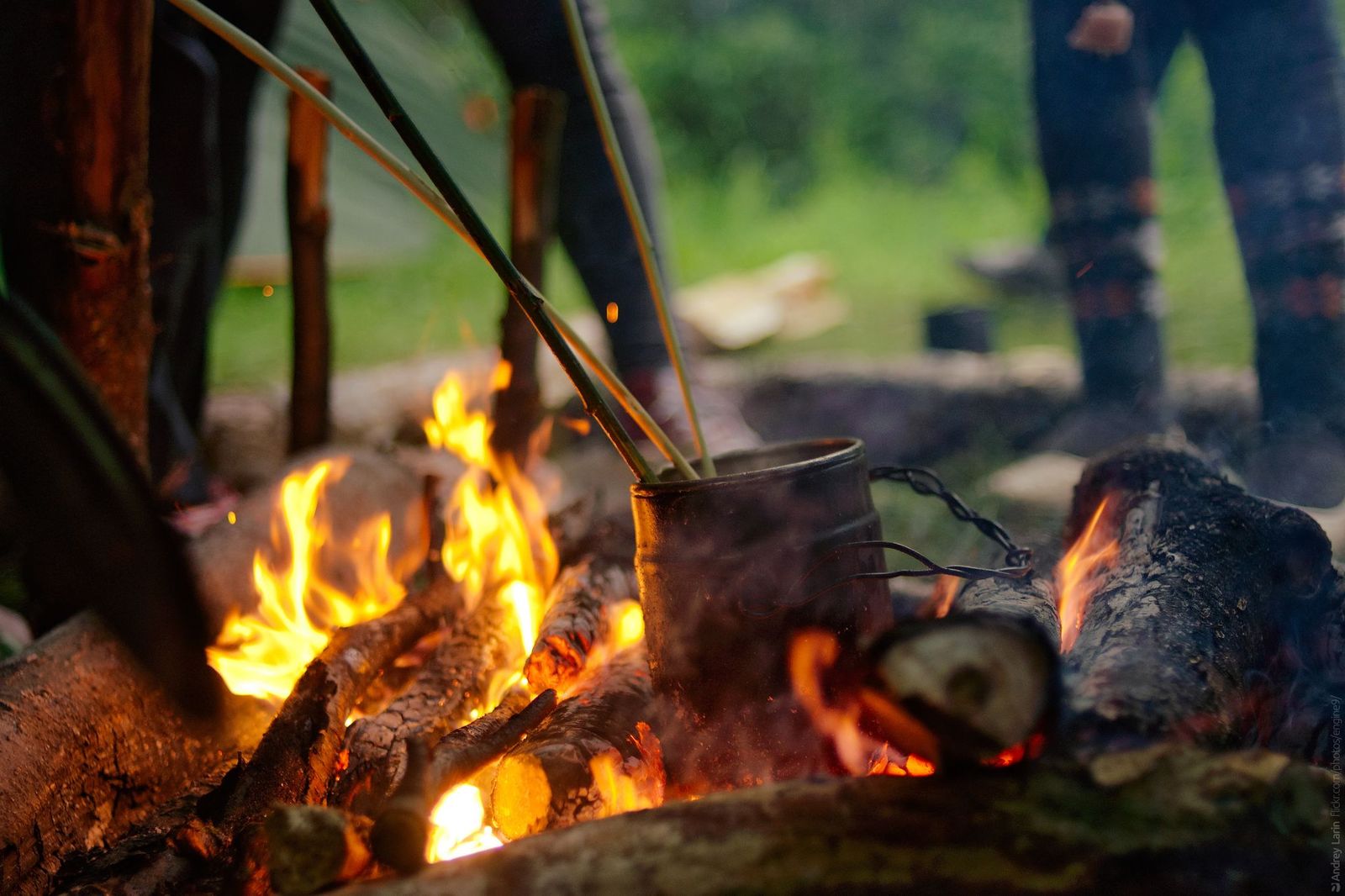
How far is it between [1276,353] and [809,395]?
1.66 metres

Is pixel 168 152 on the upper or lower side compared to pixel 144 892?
upper

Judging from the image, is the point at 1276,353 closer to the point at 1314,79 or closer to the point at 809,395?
A: the point at 1314,79

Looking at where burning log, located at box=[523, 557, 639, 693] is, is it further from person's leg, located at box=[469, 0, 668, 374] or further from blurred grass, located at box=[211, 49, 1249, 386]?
blurred grass, located at box=[211, 49, 1249, 386]

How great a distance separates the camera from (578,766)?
121cm

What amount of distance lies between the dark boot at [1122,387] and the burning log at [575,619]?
177 centimetres

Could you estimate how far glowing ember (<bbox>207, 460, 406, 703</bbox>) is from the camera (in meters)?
1.77

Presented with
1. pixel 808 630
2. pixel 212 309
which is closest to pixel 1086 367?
pixel 808 630

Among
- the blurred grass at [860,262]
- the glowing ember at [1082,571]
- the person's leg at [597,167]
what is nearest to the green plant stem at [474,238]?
the glowing ember at [1082,571]

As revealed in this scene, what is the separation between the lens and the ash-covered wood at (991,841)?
809mm

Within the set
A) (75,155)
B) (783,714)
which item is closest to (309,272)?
(75,155)

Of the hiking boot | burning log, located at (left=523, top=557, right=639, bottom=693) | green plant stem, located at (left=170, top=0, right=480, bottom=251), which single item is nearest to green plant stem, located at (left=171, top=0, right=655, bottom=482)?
green plant stem, located at (left=170, top=0, right=480, bottom=251)

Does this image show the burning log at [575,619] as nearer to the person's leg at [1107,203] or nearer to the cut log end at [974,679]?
the cut log end at [974,679]

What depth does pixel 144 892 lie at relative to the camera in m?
1.17

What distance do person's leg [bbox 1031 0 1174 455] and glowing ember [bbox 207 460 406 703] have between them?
6.85ft
